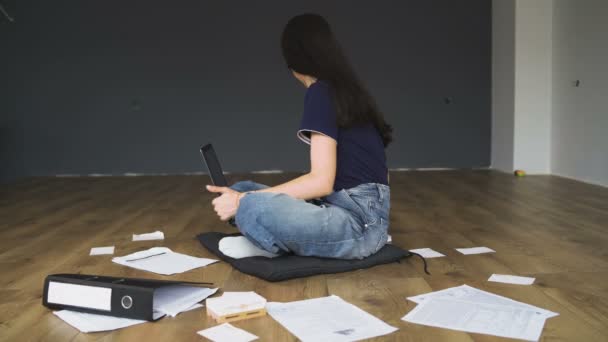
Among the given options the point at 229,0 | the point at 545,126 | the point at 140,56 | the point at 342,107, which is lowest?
the point at 545,126

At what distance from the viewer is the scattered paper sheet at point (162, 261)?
2.53m

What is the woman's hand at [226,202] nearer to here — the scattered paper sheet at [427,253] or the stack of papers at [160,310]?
the stack of papers at [160,310]

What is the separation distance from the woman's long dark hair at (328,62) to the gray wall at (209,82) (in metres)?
4.55

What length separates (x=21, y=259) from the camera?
2.79 metres

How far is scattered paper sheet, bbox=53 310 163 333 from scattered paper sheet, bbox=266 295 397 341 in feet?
1.33

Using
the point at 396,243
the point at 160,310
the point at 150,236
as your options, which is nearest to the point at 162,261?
the point at 150,236

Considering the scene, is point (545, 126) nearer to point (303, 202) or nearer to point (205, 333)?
point (303, 202)

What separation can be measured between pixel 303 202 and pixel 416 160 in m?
4.82

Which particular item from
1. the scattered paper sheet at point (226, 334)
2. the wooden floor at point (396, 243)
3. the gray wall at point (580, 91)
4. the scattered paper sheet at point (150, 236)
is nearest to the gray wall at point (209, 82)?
the gray wall at point (580, 91)

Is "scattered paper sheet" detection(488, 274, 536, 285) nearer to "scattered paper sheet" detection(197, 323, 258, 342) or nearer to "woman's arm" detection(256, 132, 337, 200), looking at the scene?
"woman's arm" detection(256, 132, 337, 200)

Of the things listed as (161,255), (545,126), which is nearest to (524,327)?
(161,255)

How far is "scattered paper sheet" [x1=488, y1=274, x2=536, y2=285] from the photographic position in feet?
7.27

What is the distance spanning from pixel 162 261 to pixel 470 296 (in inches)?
53.2

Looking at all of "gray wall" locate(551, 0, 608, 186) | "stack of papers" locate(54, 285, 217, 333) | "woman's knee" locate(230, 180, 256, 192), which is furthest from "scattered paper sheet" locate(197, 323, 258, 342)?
"gray wall" locate(551, 0, 608, 186)
